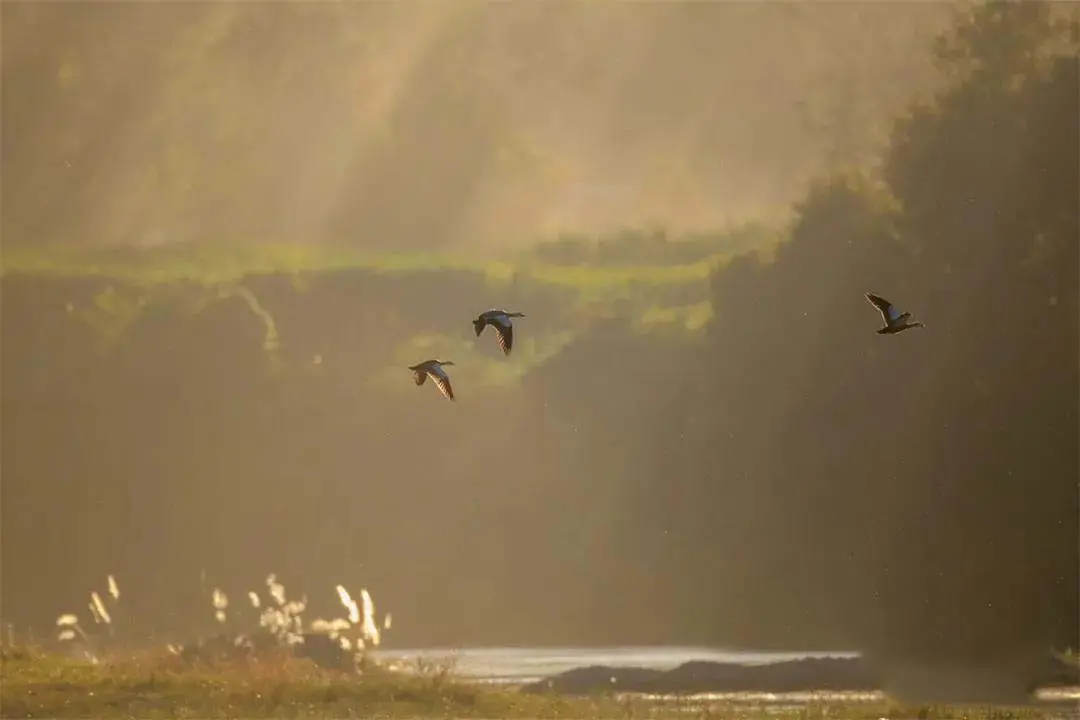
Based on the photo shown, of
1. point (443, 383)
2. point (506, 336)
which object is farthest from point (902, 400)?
point (443, 383)

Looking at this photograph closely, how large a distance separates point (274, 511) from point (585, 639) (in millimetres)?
959

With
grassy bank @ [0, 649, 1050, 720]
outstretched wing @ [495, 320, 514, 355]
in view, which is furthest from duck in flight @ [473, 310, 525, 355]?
grassy bank @ [0, 649, 1050, 720]

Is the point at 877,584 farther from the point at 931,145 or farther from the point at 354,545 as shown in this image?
the point at 354,545

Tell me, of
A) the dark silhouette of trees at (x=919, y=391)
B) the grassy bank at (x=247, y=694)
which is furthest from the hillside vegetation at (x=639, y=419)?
the grassy bank at (x=247, y=694)

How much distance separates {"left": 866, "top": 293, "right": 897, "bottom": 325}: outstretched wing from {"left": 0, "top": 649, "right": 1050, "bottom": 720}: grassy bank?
1063 millimetres

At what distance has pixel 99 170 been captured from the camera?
10.1 feet

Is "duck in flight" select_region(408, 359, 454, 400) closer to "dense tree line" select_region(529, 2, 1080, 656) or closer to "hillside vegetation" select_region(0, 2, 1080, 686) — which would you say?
"hillside vegetation" select_region(0, 2, 1080, 686)

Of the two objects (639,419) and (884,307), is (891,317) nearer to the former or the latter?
(884,307)

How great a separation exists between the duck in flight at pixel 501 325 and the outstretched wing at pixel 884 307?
39.2 inches

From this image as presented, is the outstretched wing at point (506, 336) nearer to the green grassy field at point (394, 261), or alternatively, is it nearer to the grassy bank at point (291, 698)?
the green grassy field at point (394, 261)

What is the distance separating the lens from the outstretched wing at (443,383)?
9.86 ft

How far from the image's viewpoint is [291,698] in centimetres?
287

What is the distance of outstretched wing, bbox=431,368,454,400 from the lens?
9.86 ft

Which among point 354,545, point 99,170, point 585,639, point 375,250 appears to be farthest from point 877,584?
point 99,170
